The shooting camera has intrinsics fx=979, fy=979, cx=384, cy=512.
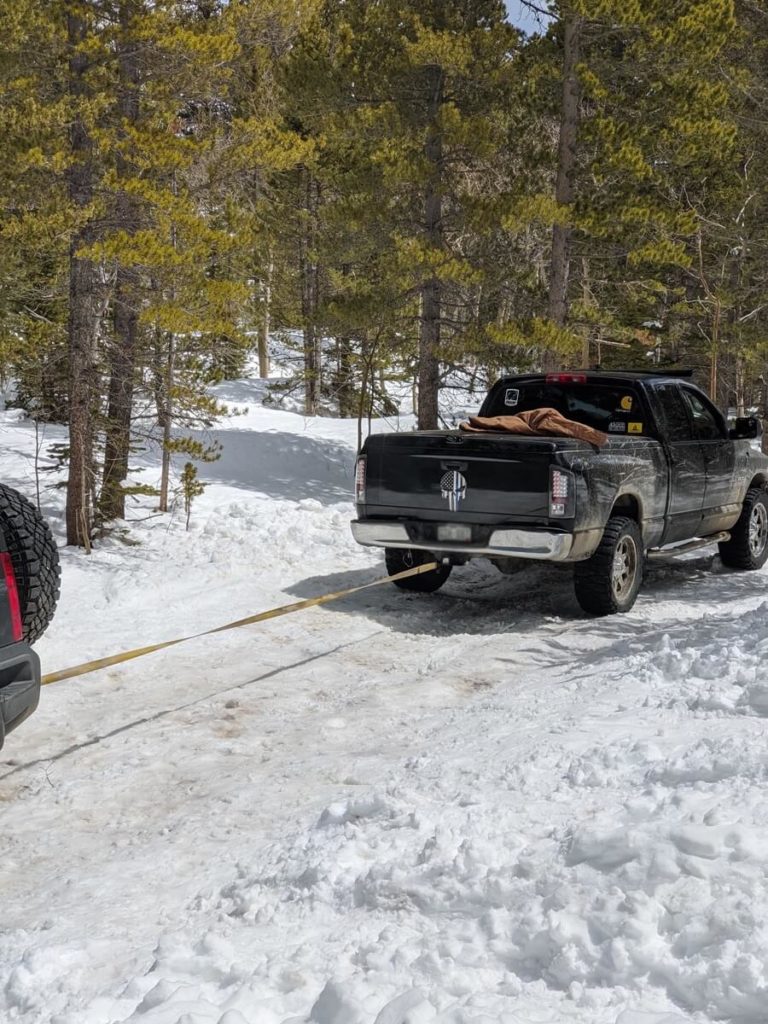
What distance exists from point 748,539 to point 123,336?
795 cm

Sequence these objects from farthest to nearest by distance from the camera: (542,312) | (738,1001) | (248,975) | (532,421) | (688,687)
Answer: (542,312) < (532,421) < (688,687) < (248,975) < (738,1001)

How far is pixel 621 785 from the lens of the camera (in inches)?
158

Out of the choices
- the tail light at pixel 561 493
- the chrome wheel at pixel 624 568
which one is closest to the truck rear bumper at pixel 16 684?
the tail light at pixel 561 493

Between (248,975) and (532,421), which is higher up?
(532,421)

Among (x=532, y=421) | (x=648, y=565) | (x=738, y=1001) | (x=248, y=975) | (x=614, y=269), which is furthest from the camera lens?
(x=614, y=269)

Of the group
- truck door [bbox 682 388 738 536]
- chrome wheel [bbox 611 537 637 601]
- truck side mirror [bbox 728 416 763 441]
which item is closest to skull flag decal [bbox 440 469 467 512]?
chrome wheel [bbox 611 537 637 601]

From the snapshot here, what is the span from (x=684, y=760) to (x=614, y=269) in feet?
55.2

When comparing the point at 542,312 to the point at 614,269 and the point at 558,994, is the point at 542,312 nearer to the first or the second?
the point at 614,269

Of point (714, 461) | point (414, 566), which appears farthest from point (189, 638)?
point (714, 461)

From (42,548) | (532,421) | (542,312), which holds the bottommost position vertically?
(42,548)

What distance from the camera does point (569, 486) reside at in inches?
298

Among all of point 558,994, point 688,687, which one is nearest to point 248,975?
point 558,994

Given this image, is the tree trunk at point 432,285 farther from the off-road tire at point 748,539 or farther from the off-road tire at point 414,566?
the off-road tire at point 414,566

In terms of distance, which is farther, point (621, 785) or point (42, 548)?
point (42, 548)
